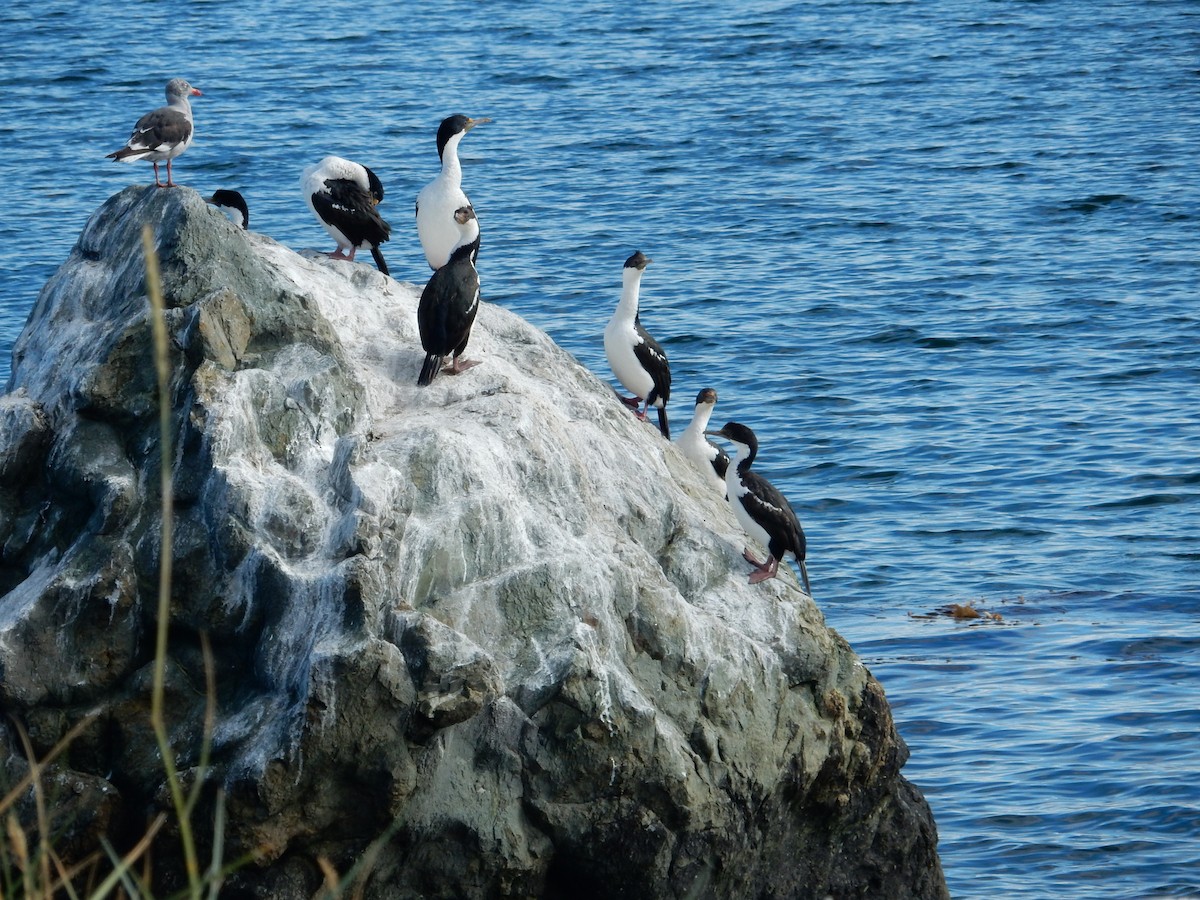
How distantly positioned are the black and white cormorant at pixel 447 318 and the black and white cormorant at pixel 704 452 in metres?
2.19

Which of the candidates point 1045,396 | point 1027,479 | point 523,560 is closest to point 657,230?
point 1045,396

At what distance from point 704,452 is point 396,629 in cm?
411

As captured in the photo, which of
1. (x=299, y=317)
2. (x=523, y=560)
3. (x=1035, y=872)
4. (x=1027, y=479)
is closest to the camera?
(x=523, y=560)

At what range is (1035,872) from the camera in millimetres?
11750

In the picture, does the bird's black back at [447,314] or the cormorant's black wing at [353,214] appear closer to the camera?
the bird's black back at [447,314]

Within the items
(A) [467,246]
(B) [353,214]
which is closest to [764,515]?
(A) [467,246]

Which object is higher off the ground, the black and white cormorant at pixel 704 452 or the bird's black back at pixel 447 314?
the bird's black back at pixel 447 314

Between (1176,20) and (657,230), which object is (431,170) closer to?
(657,230)

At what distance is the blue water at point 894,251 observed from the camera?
548 inches

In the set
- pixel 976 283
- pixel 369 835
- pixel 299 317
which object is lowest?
pixel 976 283

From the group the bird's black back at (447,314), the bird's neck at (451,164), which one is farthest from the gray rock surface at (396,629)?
the bird's neck at (451,164)

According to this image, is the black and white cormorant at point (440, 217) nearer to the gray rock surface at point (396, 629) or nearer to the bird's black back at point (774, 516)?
the gray rock surface at point (396, 629)

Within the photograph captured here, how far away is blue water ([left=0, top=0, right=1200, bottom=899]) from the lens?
13.9 m

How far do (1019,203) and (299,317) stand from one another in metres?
21.2
